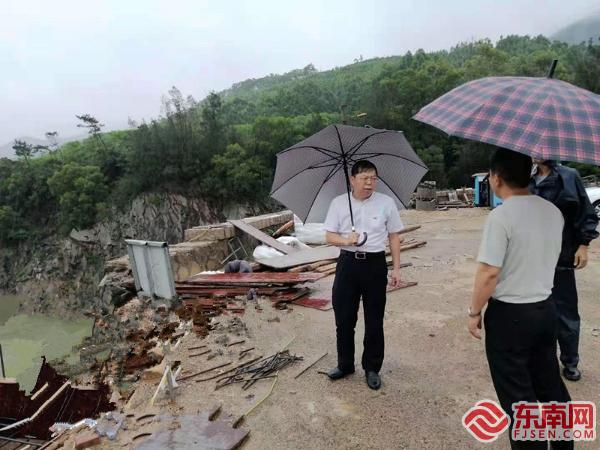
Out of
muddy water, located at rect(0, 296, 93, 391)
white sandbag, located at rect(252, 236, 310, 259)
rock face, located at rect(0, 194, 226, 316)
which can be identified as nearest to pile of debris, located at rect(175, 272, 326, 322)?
white sandbag, located at rect(252, 236, 310, 259)

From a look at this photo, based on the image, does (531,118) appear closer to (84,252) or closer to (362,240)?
(362,240)

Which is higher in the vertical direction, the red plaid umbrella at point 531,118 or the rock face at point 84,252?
the red plaid umbrella at point 531,118

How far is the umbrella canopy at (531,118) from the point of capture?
187cm

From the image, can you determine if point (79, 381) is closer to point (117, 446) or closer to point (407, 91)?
point (117, 446)

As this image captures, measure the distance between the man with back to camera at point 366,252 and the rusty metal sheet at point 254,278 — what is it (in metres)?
2.61

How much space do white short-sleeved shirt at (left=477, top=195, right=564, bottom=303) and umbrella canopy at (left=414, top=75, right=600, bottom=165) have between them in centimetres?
26

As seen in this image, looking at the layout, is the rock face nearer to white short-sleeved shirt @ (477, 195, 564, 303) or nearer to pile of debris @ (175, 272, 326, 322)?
pile of debris @ (175, 272, 326, 322)

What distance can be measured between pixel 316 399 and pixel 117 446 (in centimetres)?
140

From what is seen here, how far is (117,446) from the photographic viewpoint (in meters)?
2.87

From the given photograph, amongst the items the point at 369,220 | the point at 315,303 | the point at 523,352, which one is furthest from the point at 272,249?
the point at 523,352

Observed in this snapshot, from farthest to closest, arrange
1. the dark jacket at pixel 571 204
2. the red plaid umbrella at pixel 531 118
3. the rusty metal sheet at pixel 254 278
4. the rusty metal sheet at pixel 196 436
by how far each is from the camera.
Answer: the rusty metal sheet at pixel 254 278 → the dark jacket at pixel 571 204 → the rusty metal sheet at pixel 196 436 → the red plaid umbrella at pixel 531 118

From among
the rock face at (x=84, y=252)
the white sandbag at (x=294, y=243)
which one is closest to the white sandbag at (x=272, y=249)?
the white sandbag at (x=294, y=243)

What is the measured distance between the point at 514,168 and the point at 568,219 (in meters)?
1.30

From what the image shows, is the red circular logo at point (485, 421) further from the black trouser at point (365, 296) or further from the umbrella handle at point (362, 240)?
the umbrella handle at point (362, 240)
